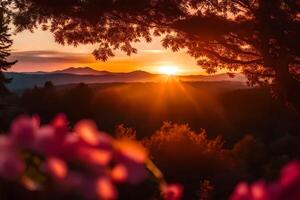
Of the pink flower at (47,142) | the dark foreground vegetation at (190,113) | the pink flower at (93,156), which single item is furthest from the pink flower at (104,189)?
the dark foreground vegetation at (190,113)

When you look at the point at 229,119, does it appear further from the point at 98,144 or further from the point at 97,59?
the point at 98,144

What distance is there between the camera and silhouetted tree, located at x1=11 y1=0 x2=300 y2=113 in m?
16.7

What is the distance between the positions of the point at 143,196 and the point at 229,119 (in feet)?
179

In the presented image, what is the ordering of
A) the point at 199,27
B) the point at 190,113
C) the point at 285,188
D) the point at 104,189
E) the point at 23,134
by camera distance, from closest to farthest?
the point at 104,189, the point at 23,134, the point at 285,188, the point at 199,27, the point at 190,113

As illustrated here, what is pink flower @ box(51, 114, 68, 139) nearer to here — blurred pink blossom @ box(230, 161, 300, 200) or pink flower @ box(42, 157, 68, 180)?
pink flower @ box(42, 157, 68, 180)

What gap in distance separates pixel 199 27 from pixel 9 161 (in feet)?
52.1

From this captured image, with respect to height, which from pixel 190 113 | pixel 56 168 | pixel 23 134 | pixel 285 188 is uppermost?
pixel 23 134

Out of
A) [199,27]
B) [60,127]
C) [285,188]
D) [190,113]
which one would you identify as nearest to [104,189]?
[60,127]

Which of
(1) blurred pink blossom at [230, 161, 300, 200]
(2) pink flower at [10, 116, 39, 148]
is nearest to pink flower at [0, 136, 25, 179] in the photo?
(2) pink flower at [10, 116, 39, 148]

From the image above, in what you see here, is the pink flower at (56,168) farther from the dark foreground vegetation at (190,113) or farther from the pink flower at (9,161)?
the dark foreground vegetation at (190,113)

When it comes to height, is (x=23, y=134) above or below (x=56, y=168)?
above

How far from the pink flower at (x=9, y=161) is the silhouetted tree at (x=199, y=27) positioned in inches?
578

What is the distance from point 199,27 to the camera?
57.9ft

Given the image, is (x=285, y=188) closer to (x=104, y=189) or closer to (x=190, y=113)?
(x=104, y=189)
